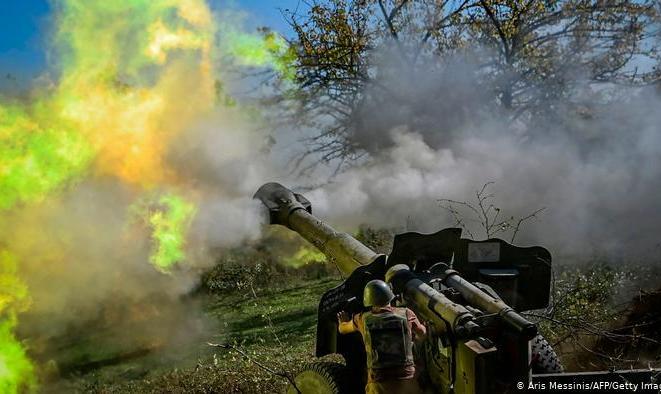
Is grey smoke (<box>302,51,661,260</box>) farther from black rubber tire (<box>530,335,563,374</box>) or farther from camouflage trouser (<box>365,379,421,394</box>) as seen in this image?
camouflage trouser (<box>365,379,421,394</box>)

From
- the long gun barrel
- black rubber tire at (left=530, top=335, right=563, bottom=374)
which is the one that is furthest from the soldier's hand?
black rubber tire at (left=530, top=335, right=563, bottom=374)

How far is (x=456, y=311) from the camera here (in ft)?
13.1

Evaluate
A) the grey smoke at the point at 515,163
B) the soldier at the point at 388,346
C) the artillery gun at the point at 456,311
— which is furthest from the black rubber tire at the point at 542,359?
the grey smoke at the point at 515,163

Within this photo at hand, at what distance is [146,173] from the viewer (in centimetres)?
838

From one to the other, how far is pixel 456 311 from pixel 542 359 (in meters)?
1.10

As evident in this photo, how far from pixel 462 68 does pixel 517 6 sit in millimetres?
1957

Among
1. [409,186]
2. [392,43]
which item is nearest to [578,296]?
[409,186]

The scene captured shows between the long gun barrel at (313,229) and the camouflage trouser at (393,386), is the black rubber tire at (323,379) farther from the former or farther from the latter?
the long gun barrel at (313,229)

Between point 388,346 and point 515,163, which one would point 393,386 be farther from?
point 515,163

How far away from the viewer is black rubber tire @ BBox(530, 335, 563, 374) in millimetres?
4602

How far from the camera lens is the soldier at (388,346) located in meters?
4.12

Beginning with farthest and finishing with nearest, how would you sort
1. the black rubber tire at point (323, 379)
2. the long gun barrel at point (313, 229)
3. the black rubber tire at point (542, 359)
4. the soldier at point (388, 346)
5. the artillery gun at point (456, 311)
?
the long gun barrel at point (313, 229) → the black rubber tire at point (323, 379) → the black rubber tire at point (542, 359) → the soldier at point (388, 346) → the artillery gun at point (456, 311)

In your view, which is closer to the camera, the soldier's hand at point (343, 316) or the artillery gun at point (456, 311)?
the artillery gun at point (456, 311)

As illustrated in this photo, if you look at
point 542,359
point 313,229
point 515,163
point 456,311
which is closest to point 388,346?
point 456,311
